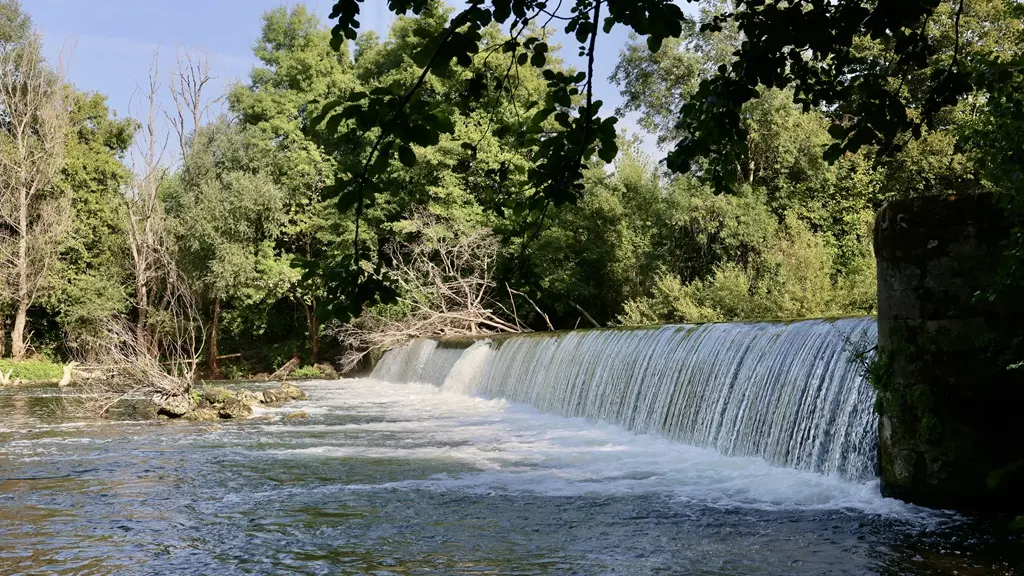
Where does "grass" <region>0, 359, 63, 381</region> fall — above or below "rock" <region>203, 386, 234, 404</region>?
below

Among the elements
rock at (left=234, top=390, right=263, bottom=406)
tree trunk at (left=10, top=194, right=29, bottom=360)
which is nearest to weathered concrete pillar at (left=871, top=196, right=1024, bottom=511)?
rock at (left=234, top=390, right=263, bottom=406)

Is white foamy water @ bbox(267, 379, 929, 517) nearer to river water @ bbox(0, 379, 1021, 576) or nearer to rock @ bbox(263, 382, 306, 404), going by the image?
river water @ bbox(0, 379, 1021, 576)

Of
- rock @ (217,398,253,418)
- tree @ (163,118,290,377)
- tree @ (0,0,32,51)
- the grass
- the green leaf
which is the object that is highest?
tree @ (0,0,32,51)

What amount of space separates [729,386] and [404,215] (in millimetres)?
21355

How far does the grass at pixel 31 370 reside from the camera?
1071 inches

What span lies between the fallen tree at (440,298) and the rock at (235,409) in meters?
7.66

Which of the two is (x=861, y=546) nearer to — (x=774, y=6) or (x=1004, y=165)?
(x=1004, y=165)

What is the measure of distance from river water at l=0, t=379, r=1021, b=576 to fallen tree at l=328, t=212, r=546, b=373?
11722mm

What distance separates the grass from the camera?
27.2 metres

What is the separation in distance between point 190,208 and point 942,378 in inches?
1080

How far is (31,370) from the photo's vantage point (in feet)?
91.1

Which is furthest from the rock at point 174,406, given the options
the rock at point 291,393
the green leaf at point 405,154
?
the green leaf at point 405,154

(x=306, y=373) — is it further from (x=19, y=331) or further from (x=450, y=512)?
(x=450, y=512)

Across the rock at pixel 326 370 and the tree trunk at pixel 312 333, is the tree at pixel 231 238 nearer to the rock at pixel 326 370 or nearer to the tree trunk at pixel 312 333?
the tree trunk at pixel 312 333
